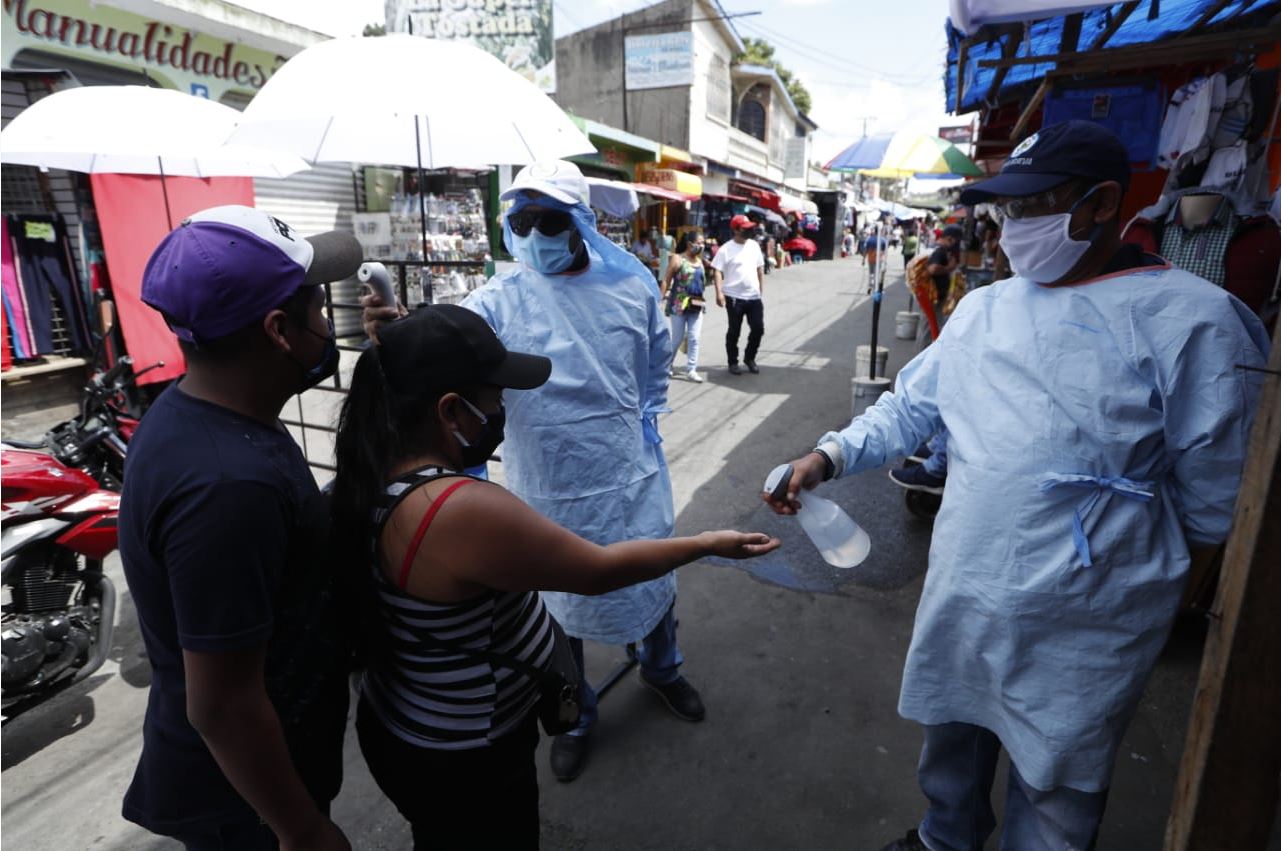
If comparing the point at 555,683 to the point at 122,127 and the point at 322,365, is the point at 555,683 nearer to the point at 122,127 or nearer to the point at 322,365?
the point at 322,365

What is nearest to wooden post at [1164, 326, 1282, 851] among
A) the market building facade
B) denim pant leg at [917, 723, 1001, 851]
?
denim pant leg at [917, 723, 1001, 851]

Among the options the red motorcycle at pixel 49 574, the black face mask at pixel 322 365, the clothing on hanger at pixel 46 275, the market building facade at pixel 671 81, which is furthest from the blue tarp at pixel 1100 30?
the market building facade at pixel 671 81

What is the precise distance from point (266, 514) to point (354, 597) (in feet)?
1.08

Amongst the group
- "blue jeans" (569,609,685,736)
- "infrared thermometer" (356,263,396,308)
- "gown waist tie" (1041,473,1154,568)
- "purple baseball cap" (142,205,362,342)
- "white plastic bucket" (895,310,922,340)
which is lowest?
"blue jeans" (569,609,685,736)

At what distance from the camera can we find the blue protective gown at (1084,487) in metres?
1.51

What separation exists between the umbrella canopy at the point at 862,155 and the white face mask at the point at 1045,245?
25.3 ft

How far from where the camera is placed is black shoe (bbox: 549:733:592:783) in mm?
2600

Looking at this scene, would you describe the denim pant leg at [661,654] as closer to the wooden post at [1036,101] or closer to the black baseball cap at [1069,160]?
the black baseball cap at [1069,160]

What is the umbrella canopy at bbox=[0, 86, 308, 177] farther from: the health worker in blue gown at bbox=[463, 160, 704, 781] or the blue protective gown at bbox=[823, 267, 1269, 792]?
the blue protective gown at bbox=[823, 267, 1269, 792]

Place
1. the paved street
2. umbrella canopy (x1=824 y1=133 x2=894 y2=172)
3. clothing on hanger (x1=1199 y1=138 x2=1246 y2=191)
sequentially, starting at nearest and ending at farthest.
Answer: the paved street → clothing on hanger (x1=1199 y1=138 x2=1246 y2=191) → umbrella canopy (x1=824 y1=133 x2=894 y2=172)

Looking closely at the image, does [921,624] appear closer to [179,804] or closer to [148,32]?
[179,804]

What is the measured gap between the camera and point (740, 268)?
8.13 metres

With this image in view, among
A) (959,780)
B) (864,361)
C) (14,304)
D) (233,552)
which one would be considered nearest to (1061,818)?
Result: (959,780)

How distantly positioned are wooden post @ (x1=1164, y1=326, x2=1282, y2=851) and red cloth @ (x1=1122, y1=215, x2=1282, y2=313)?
2277 millimetres
